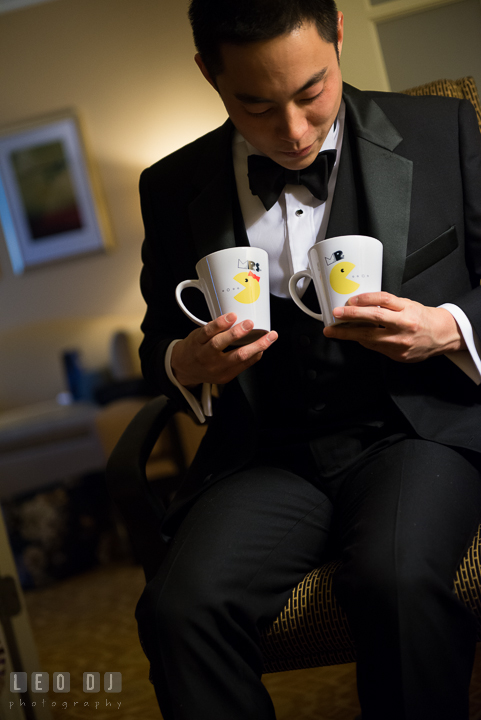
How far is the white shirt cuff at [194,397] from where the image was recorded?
1.05m

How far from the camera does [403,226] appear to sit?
3.15 feet

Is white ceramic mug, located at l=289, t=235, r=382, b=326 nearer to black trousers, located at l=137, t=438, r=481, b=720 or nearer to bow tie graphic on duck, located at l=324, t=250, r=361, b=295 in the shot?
bow tie graphic on duck, located at l=324, t=250, r=361, b=295

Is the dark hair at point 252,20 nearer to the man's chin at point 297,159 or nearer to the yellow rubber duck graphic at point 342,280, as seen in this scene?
the man's chin at point 297,159

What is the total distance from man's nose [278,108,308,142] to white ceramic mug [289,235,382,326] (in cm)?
19

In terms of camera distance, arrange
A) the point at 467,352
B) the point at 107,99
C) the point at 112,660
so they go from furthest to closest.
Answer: the point at 107,99 → the point at 112,660 → the point at 467,352

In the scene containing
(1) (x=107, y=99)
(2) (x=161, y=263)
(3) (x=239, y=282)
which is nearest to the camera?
(3) (x=239, y=282)

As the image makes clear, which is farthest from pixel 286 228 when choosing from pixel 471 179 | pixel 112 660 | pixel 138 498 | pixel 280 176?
pixel 112 660

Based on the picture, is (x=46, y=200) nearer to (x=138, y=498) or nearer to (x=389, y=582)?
(x=138, y=498)

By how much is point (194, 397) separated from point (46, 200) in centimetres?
385

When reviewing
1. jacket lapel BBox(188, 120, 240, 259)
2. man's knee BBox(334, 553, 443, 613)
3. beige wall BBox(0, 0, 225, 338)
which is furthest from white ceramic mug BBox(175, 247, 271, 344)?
beige wall BBox(0, 0, 225, 338)

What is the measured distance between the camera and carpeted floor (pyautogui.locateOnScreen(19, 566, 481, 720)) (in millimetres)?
1374

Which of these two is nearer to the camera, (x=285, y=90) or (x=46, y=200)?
(x=285, y=90)

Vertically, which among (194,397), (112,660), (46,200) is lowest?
(112,660)

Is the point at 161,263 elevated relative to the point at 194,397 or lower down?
elevated
